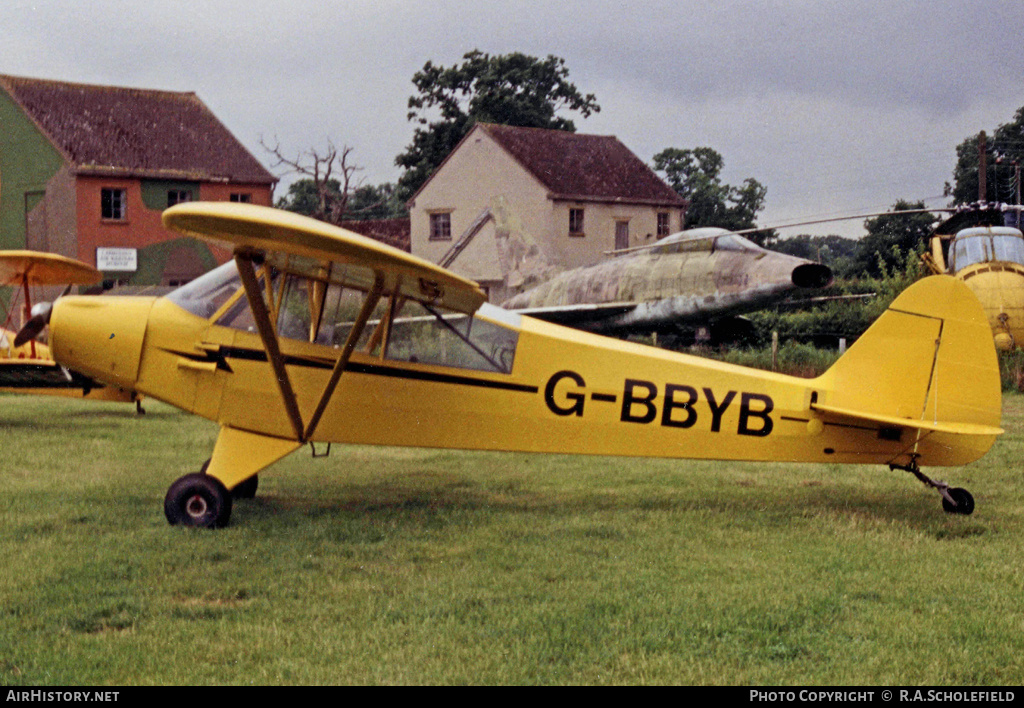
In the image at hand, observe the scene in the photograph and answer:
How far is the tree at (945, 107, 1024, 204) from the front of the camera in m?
27.2

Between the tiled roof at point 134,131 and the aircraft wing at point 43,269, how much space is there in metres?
17.0

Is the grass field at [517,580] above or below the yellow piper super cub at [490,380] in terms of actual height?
below

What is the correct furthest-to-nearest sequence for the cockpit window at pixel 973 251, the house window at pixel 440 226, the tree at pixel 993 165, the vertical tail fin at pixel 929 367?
the house window at pixel 440 226 < the tree at pixel 993 165 < the cockpit window at pixel 973 251 < the vertical tail fin at pixel 929 367

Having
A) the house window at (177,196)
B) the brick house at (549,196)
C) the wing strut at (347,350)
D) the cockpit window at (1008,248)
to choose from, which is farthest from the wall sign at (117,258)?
the wing strut at (347,350)

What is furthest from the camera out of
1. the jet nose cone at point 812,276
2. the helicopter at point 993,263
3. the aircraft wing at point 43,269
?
the helicopter at point 993,263

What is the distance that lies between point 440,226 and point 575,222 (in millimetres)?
4651

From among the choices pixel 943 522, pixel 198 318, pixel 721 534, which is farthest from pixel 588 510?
pixel 198 318

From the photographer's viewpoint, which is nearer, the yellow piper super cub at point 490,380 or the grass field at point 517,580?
the grass field at point 517,580

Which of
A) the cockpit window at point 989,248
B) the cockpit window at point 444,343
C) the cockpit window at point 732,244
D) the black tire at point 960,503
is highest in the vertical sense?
the cockpit window at point 989,248

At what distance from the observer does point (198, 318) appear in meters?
6.80

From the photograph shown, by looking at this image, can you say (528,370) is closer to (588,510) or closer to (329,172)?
(588,510)

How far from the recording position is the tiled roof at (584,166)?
94.2ft

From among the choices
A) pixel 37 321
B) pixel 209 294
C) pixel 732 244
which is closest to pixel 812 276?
pixel 732 244

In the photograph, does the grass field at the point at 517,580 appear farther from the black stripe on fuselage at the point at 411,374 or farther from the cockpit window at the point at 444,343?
the cockpit window at the point at 444,343
